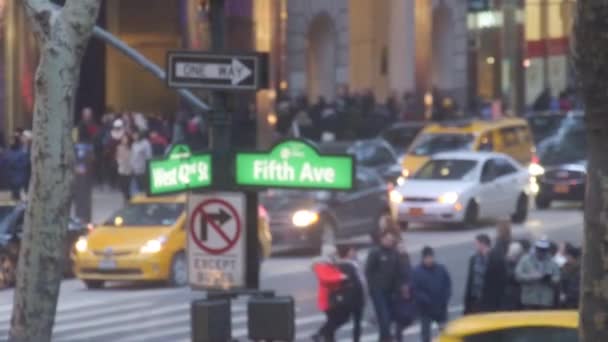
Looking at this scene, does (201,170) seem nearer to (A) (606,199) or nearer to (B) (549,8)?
(A) (606,199)

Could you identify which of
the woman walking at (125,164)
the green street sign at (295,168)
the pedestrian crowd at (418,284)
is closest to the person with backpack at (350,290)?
the pedestrian crowd at (418,284)

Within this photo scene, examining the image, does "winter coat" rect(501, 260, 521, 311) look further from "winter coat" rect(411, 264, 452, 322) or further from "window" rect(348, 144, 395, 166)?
"window" rect(348, 144, 395, 166)

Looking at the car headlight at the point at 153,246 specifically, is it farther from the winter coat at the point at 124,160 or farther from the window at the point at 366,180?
the winter coat at the point at 124,160

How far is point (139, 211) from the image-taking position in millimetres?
26375

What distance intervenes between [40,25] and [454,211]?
1985 cm

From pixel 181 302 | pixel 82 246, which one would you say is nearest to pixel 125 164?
pixel 82 246

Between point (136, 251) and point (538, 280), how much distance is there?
8605 millimetres

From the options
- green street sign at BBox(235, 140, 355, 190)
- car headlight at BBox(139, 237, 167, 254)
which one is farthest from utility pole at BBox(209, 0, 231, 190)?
car headlight at BBox(139, 237, 167, 254)

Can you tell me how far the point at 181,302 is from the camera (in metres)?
23.7

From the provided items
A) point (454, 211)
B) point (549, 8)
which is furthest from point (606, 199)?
point (549, 8)

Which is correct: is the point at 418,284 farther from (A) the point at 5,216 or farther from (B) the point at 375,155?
(B) the point at 375,155

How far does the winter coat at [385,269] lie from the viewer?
1903 centimetres

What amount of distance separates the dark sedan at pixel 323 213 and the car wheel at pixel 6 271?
16.5 ft

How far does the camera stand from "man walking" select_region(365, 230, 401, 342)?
62.5ft
